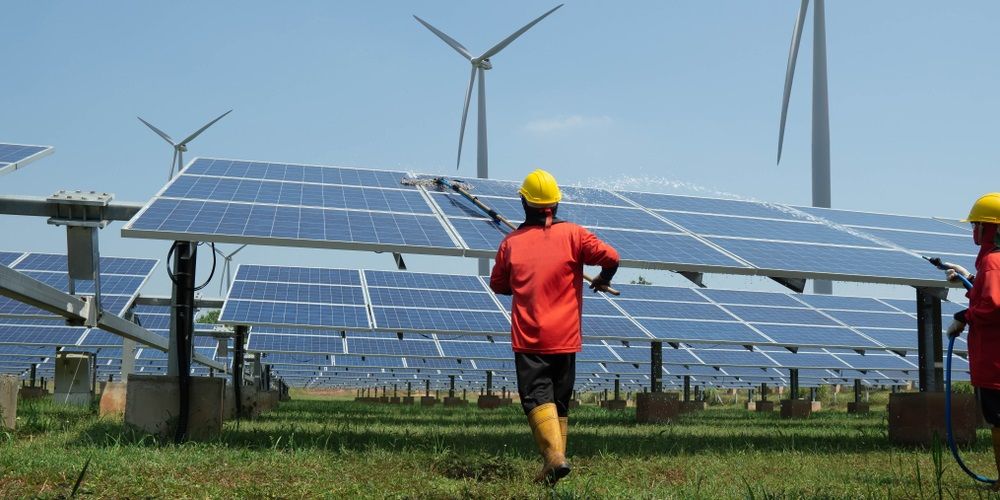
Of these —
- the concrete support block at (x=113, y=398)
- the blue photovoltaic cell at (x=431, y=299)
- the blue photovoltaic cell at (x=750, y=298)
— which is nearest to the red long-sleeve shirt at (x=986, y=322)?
the concrete support block at (x=113, y=398)

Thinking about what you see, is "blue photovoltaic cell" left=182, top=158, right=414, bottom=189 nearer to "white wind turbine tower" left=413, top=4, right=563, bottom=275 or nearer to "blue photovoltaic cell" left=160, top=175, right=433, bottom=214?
"blue photovoltaic cell" left=160, top=175, right=433, bottom=214

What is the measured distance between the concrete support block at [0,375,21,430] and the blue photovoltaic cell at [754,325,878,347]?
648 inches

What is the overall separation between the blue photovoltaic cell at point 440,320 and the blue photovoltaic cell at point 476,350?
544cm

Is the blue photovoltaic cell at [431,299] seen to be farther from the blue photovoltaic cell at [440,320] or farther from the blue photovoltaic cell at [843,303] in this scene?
the blue photovoltaic cell at [843,303]

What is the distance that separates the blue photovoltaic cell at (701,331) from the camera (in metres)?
21.2

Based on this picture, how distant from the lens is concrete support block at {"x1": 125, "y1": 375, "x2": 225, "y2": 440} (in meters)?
10.3

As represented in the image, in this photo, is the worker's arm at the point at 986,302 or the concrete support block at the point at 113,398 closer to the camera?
the worker's arm at the point at 986,302

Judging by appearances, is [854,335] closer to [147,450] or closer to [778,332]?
[778,332]

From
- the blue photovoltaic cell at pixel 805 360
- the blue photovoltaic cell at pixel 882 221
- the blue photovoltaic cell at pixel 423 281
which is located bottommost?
the blue photovoltaic cell at pixel 805 360

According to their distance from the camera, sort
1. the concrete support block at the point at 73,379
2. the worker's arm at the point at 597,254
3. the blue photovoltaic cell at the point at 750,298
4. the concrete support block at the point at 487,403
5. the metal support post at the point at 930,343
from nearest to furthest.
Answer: the worker's arm at the point at 597,254 < the metal support post at the point at 930,343 < the concrete support block at the point at 73,379 < the blue photovoltaic cell at the point at 750,298 < the concrete support block at the point at 487,403

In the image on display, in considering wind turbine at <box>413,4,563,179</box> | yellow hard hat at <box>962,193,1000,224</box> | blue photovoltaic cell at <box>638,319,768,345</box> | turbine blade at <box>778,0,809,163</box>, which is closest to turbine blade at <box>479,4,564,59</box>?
wind turbine at <box>413,4,563,179</box>

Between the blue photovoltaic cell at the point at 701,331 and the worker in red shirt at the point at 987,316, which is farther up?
the worker in red shirt at the point at 987,316

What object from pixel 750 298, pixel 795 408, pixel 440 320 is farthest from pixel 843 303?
pixel 440 320

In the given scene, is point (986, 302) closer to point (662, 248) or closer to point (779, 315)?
point (662, 248)
